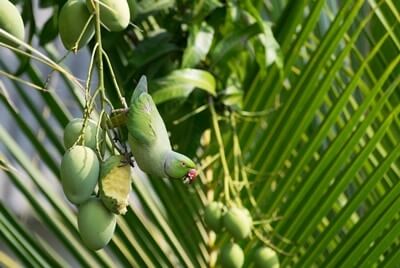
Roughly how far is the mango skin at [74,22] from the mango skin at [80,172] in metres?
0.07

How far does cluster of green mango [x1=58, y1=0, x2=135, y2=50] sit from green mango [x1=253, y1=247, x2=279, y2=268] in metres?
0.45

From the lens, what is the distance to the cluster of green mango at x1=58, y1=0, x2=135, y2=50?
1.57 ft

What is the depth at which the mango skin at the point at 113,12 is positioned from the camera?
1.56 ft

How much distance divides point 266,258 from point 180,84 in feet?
0.66

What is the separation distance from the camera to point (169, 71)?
0.96m

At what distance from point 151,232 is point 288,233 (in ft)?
0.55

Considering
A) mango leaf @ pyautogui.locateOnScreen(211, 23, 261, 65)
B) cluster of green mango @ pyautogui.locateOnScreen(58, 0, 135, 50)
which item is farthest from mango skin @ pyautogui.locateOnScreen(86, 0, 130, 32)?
mango leaf @ pyautogui.locateOnScreen(211, 23, 261, 65)

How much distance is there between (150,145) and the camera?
0.43 meters

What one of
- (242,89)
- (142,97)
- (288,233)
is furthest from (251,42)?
(142,97)

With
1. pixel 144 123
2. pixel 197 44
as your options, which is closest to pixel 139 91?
pixel 144 123

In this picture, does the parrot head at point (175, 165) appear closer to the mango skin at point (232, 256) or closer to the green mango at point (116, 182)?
the green mango at point (116, 182)

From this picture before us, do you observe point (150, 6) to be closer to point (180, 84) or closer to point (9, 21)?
point (180, 84)

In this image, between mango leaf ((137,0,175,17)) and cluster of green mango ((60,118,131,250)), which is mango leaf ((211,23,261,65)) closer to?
mango leaf ((137,0,175,17))

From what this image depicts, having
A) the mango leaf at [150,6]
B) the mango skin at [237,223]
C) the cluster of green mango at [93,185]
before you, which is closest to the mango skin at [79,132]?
the cluster of green mango at [93,185]
